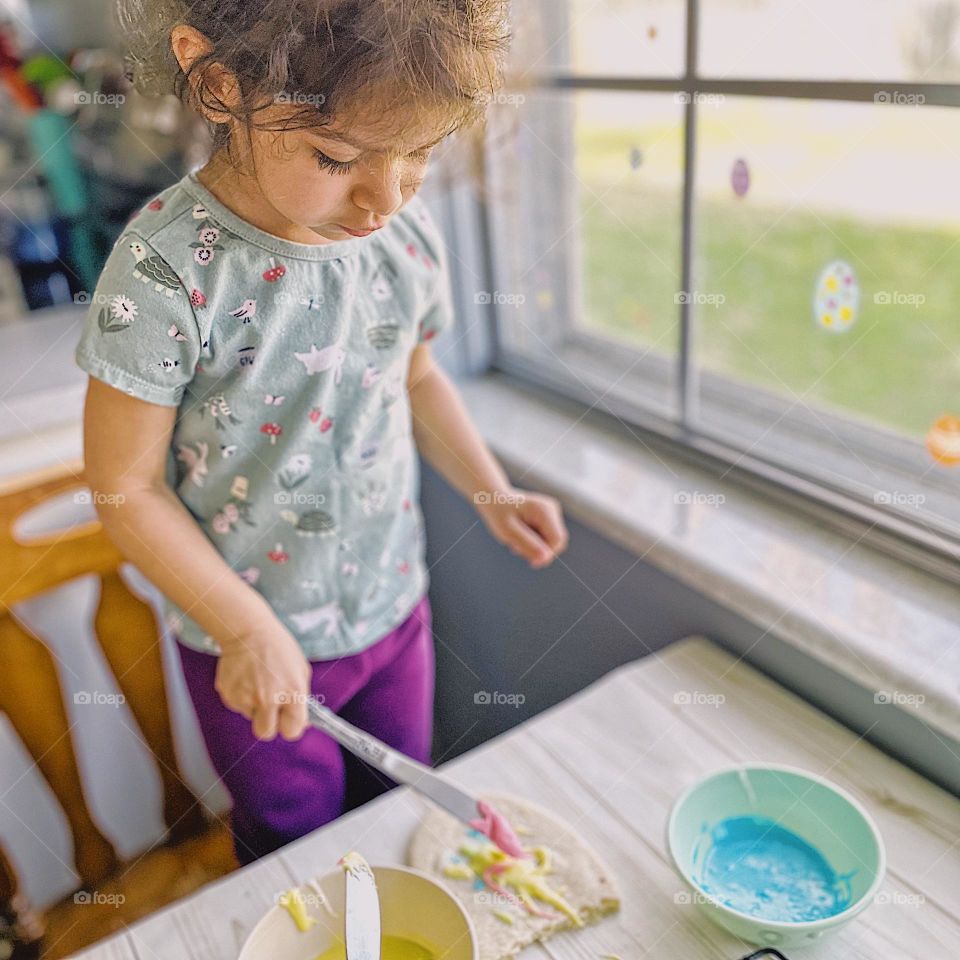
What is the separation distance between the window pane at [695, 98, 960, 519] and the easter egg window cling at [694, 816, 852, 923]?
0.35 metres

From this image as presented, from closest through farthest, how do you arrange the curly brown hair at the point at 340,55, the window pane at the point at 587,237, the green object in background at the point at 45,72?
1. the curly brown hair at the point at 340,55
2. the window pane at the point at 587,237
3. the green object in background at the point at 45,72

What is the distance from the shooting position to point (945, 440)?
0.82 metres

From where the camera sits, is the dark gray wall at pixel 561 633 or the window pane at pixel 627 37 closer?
the dark gray wall at pixel 561 633

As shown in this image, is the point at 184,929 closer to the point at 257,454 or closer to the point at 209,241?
the point at 257,454

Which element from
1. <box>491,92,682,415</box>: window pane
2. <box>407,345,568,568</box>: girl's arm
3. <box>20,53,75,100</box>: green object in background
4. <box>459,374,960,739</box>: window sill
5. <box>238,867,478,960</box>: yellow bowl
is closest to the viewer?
<box>238,867,478,960</box>: yellow bowl

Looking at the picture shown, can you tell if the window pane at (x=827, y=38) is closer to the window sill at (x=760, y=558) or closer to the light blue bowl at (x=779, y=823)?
the window sill at (x=760, y=558)

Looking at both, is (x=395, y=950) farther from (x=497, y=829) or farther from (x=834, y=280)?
(x=834, y=280)

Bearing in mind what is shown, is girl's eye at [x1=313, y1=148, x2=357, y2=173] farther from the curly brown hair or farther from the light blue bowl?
the light blue bowl

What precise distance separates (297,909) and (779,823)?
1.13 ft

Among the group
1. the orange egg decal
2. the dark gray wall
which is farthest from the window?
the dark gray wall

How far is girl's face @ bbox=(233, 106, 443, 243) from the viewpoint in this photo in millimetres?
507

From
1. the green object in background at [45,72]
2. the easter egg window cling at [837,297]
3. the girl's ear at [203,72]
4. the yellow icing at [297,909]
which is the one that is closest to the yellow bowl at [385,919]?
the yellow icing at [297,909]

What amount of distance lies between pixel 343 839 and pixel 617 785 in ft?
0.70

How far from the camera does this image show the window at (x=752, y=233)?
0.85 m
